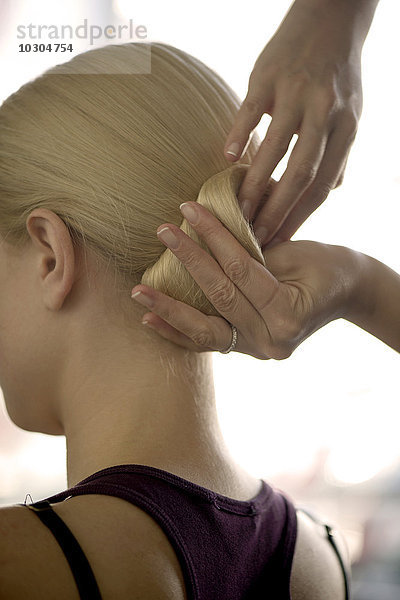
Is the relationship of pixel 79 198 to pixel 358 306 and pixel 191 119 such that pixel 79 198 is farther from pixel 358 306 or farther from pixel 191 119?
Result: pixel 358 306

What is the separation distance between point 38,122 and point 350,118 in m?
0.42

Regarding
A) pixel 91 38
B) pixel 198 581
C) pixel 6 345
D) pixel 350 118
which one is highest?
pixel 91 38

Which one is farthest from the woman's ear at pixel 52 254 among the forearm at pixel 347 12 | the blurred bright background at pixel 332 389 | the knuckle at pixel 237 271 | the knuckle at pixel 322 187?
the blurred bright background at pixel 332 389

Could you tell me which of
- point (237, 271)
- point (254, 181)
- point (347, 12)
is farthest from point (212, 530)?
point (347, 12)

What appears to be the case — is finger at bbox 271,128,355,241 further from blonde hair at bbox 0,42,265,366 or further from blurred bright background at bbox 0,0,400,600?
blurred bright background at bbox 0,0,400,600

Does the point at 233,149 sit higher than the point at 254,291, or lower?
higher

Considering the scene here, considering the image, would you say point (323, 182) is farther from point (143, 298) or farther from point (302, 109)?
point (143, 298)

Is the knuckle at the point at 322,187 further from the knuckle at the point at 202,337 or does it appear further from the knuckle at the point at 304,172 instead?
the knuckle at the point at 202,337

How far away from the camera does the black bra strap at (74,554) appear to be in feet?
2.21

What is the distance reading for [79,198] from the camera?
91 centimetres

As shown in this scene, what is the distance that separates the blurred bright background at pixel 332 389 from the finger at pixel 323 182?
104 centimetres

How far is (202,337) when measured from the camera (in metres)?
0.88

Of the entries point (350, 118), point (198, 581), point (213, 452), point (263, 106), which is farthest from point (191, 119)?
point (198, 581)

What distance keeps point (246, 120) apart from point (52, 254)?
0.31 m
